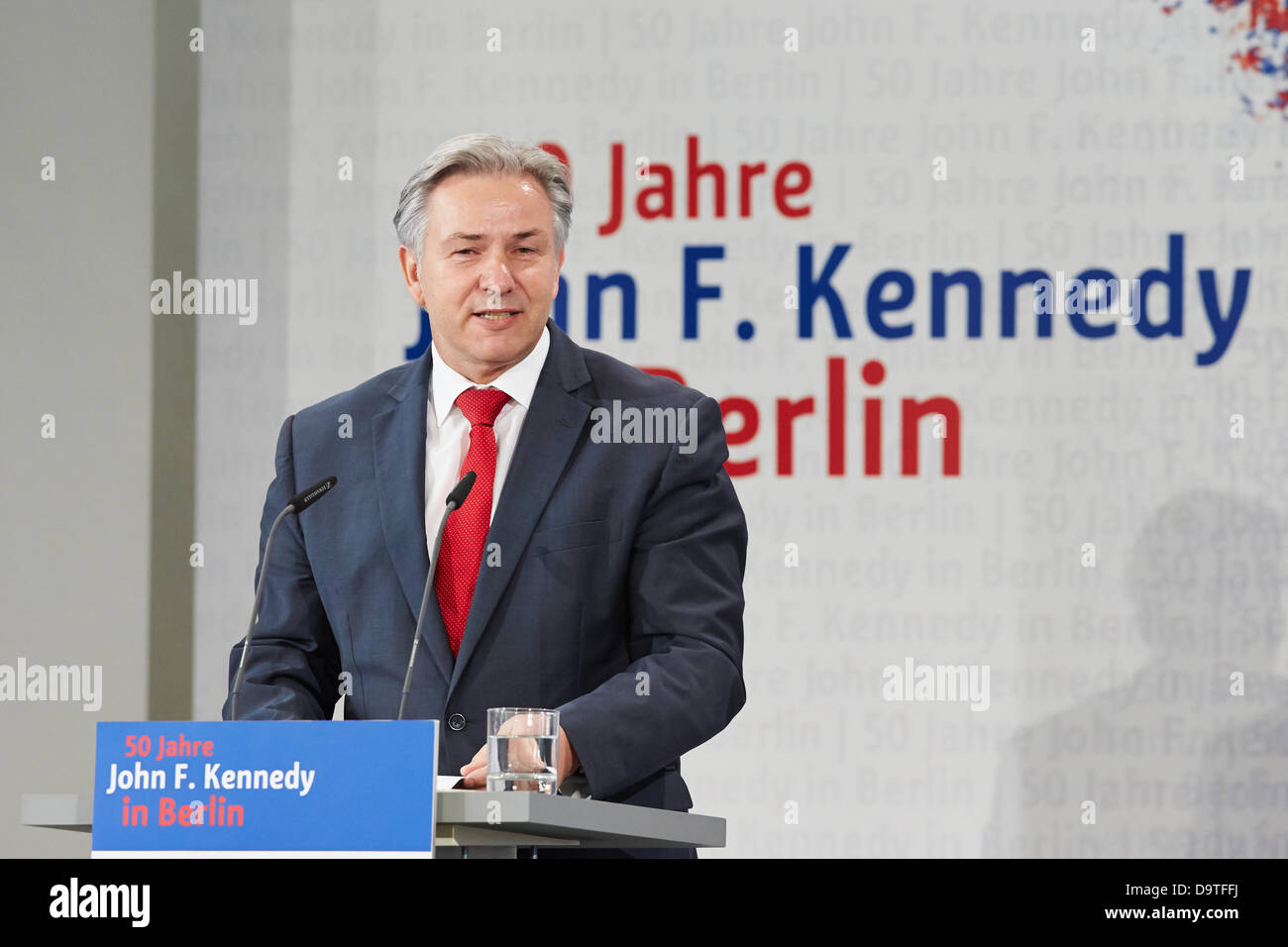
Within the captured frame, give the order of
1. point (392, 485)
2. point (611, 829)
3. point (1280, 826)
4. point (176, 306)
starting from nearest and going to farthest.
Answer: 1. point (611, 829)
2. point (392, 485)
3. point (1280, 826)
4. point (176, 306)

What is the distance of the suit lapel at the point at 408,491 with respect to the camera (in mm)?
2684

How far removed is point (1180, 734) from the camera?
4.36 meters

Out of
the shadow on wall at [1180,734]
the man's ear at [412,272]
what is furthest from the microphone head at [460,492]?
the shadow on wall at [1180,734]

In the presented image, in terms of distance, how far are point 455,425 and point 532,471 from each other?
0.23 m

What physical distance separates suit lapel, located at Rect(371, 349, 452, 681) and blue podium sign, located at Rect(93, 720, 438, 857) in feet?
2.59

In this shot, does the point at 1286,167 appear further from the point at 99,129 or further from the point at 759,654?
the point at 99,129

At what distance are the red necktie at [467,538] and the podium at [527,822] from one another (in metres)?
0.60

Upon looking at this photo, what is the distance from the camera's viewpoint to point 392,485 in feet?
9.27

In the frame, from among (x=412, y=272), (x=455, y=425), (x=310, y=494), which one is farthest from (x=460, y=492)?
(x=412, y=272)

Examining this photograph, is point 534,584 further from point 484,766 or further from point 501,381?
point 484,766

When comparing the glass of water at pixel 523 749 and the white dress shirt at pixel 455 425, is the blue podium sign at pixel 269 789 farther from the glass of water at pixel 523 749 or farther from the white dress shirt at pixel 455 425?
the white dress shirt at pixel 455 425

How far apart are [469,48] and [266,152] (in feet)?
2.15

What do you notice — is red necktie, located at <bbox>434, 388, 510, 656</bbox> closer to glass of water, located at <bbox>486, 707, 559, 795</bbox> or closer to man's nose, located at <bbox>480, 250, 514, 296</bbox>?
man's nose, located at <bbox>480, 250, 514, 296</bbox>

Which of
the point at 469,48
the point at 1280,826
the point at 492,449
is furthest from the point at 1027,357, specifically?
the point at 492,449
